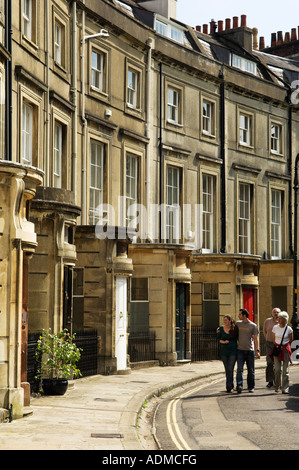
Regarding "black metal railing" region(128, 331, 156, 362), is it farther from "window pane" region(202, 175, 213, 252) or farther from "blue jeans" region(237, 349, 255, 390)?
"window pane" region(202, 175, 213, 252)

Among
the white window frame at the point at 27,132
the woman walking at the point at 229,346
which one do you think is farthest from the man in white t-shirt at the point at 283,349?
the white window frame at the point at 27,132

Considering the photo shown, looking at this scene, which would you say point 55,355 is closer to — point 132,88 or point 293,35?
point 132,88

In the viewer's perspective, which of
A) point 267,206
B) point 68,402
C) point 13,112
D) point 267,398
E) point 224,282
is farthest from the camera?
point 267,206

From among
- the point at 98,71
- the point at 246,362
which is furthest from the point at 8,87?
the point at 246,362

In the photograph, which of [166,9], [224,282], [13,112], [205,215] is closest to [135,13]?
[166,9]

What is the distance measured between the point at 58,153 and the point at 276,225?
15771 millimetres

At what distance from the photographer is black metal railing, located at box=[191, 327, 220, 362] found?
90.2 ft

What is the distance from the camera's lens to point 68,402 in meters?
14.8

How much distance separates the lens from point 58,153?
21.9 meters

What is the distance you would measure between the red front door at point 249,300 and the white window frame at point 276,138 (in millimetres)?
7969

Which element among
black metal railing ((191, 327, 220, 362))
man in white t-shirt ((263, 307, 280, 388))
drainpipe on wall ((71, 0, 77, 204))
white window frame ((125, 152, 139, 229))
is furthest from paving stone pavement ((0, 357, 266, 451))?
white window frame ((125, 152, 139, 229))
